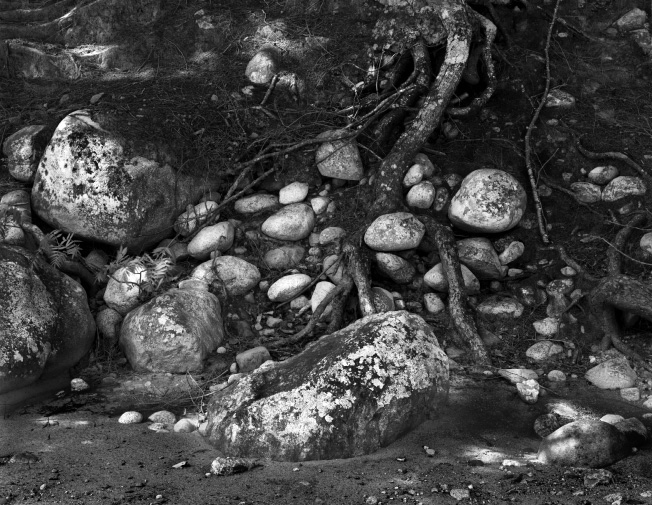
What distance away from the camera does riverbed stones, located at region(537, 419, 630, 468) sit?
158 inches

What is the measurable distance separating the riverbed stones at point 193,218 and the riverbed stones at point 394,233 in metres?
1.37

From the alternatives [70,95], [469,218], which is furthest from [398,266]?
[70,95]

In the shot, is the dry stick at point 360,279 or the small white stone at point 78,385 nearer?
the small white stone at point 78,385

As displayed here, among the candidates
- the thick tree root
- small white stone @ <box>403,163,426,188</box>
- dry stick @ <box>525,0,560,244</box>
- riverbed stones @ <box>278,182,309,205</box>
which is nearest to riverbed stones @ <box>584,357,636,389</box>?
the thick tree root

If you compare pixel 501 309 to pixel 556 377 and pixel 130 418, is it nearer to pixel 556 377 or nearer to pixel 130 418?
pixel 556 377

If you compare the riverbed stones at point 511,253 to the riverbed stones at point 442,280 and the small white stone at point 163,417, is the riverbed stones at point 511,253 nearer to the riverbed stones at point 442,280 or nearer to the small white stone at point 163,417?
the riverbed stones at point 442,280

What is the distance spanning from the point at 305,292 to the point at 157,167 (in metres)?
1.60

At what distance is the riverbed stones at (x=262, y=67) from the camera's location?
278 inches

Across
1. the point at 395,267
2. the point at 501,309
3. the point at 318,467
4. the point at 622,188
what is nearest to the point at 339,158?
the point at 395,267

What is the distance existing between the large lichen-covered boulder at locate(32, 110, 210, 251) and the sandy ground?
1.72 metres

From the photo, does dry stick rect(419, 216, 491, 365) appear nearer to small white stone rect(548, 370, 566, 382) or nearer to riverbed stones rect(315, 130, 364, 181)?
small white stone rect(548, 370, 566, 382)

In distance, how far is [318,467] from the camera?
411 centimetres

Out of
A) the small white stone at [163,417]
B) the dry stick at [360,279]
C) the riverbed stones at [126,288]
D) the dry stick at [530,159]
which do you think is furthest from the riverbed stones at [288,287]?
the dry stick at [530,159]

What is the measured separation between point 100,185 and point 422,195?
251cm
